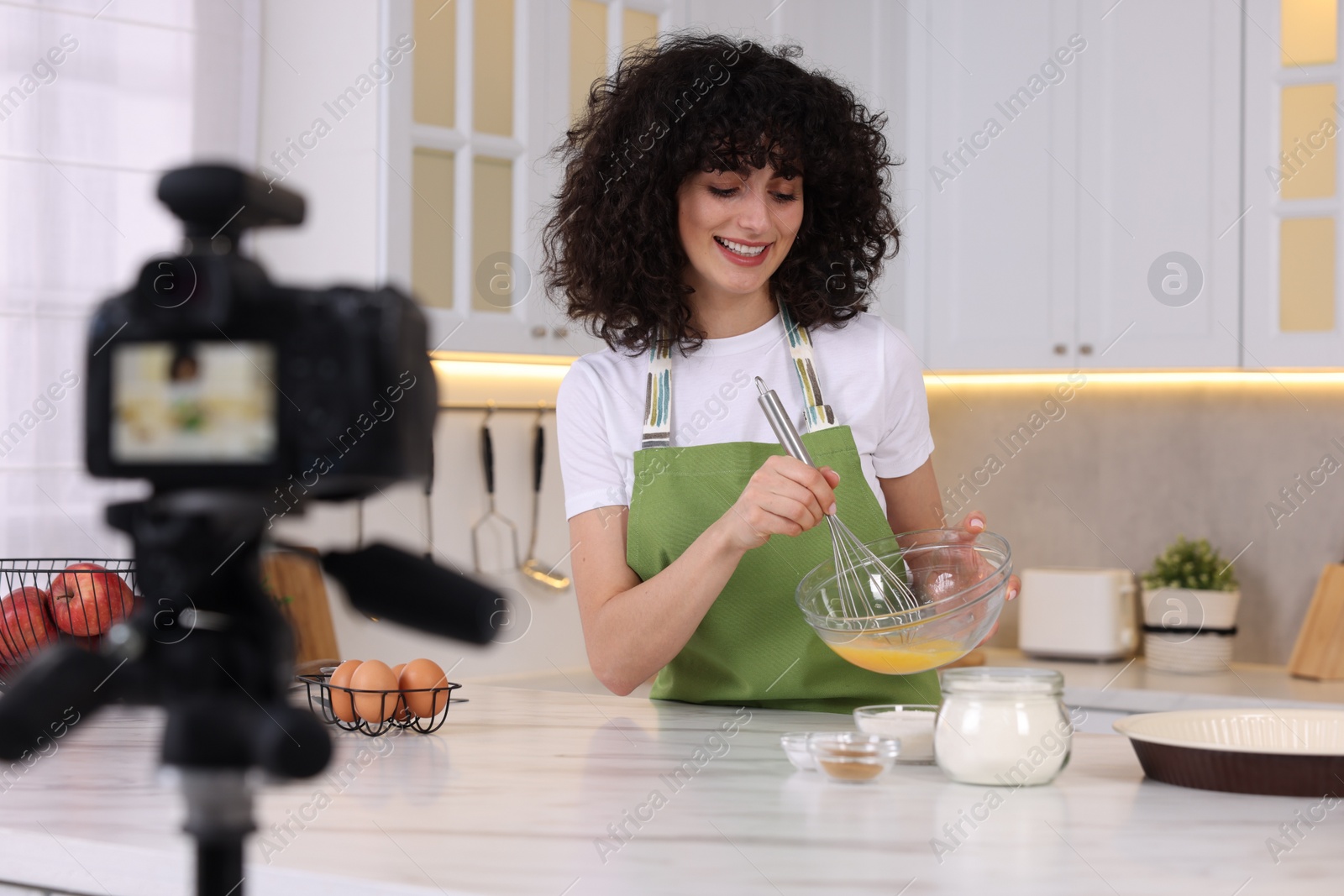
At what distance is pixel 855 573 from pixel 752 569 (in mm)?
144

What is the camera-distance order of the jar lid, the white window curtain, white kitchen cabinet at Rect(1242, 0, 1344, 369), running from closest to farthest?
the jar lid < the white window curtain < white kitchen cabinet at Rect(1242, 0, 1344, 369)

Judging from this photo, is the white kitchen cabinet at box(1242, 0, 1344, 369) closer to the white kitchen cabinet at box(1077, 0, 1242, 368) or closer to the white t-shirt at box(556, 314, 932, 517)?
the white kitchen cabinet at box(1077, 0, 1242, 368)

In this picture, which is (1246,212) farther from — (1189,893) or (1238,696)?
(1189,893)

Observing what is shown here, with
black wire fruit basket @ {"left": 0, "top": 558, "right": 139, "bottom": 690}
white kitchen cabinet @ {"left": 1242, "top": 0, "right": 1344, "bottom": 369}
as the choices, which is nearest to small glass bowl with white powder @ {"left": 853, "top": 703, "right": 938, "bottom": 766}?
black wire fruit basket @ {"left": 0, "top": 558, "right": 139, "bottom": 690}

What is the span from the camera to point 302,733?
392 mm

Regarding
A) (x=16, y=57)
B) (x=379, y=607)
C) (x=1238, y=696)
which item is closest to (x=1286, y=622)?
(x=1238, y=696)

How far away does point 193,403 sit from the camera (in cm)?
40

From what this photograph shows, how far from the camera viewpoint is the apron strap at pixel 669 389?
5.35 feet

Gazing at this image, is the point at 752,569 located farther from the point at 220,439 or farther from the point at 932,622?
the point at 220,439

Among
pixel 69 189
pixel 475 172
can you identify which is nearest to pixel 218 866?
pixel 69 189

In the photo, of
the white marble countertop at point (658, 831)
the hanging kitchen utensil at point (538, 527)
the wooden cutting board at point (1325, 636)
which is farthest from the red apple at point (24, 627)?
the wooden cutting board at point (1325, 636)

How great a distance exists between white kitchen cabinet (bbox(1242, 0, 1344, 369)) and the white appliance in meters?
0.59

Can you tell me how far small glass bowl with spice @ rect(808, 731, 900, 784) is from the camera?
3.67ft

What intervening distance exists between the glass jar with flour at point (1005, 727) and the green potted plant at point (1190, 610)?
203cm
